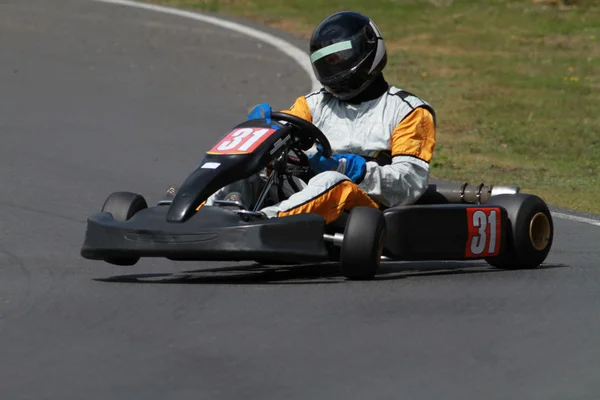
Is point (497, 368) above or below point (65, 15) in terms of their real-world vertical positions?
below

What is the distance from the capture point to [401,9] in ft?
69.9

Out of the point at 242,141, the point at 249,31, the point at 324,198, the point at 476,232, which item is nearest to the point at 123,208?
the point at 242,141

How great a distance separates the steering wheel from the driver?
0.21 ft

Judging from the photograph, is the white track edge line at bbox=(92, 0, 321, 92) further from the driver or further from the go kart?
the go kart

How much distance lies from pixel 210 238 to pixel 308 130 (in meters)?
0.97

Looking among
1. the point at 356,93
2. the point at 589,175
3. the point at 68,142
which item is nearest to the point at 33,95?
the point at 68,142

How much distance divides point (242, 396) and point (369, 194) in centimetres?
283

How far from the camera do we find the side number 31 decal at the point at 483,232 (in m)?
6.82

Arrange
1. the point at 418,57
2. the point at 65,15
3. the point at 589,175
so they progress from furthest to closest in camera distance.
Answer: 1. the point at 65,15
2. the point at 418,57
3. the point at 589,175

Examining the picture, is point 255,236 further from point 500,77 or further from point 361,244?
point 500,77

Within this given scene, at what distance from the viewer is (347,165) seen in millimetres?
6785

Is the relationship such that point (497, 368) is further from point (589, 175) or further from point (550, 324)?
point (589, 175)

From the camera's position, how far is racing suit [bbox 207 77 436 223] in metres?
6.85

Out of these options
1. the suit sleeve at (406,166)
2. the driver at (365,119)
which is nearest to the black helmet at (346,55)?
the driver at (365,119)
